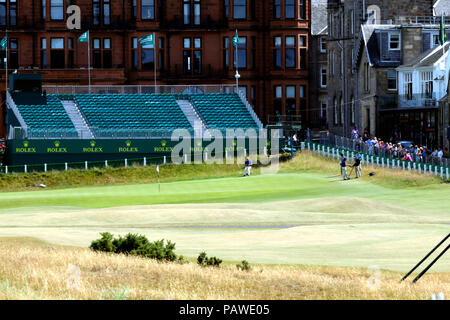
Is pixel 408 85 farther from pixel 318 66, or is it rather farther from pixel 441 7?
pixel 318 66

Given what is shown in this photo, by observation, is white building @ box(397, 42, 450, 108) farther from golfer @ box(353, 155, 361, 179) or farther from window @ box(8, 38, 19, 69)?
window @ box(8, 38, 19, 69)

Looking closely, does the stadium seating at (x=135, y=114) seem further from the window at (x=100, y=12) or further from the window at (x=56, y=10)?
the window at (x=56, y=10)

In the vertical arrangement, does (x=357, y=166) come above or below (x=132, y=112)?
below

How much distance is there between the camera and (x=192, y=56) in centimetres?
9325

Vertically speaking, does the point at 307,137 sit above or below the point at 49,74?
below

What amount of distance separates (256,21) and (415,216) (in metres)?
49.4

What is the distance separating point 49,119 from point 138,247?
53400 millimetres

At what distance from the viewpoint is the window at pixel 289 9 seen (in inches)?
3595

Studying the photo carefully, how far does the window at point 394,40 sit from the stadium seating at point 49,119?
28197 mm

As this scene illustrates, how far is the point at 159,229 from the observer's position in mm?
41531

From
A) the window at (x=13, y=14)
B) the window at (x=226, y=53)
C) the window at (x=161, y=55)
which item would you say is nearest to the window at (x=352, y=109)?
the window at (x=226, y=53)

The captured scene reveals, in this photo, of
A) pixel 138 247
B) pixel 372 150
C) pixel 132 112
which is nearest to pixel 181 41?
pixel 132 112
